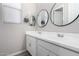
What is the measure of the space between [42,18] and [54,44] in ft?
3.49

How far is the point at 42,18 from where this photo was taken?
1792mm

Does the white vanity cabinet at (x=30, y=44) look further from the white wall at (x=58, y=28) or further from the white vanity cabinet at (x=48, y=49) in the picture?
the white vanity cabinet at (x=48, y=49)

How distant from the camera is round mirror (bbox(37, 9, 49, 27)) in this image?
1.67 m

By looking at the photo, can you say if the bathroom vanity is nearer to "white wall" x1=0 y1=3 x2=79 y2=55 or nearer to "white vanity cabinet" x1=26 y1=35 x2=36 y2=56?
"white vanity cabinet" x1=26 y1=35 x2=36 y2=56

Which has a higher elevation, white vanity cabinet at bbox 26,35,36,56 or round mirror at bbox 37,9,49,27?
round mirror at bbox 37,9,49,27

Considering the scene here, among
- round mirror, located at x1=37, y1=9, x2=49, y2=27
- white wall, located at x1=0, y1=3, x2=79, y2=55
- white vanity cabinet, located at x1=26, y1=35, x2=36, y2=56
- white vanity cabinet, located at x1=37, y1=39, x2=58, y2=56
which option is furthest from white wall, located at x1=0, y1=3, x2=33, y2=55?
white vanity cabinet, located at x1=37, y1=39, x2=58, y2=56

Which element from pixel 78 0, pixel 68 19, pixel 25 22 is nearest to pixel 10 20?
pixel 25 22

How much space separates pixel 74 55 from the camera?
0.55 m

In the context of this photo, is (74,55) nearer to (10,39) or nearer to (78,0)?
(78,0)

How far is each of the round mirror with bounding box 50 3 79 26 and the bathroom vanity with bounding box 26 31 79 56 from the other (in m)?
0.18

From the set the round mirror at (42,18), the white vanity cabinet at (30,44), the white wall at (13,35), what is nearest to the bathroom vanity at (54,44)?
the white vanity cabinet at (30,44)

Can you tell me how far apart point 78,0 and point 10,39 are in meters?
1.16

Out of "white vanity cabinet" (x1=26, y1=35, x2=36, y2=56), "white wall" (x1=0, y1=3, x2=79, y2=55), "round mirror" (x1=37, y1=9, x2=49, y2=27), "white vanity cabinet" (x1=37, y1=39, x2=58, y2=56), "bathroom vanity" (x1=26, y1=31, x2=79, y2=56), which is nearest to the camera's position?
"bathroom vanity" (x1=26, y1=31, x2=79, y2=56)

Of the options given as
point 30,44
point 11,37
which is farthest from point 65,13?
point 11,37
